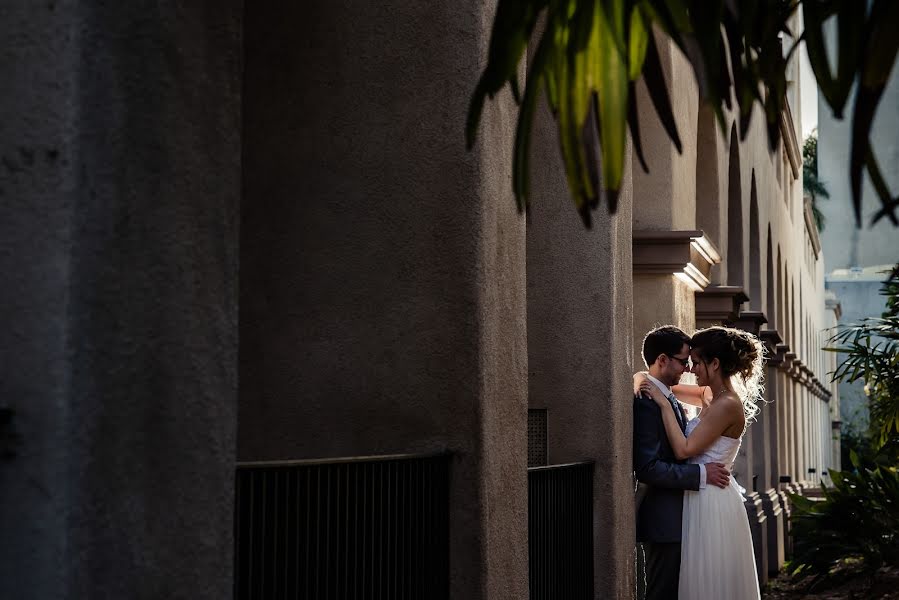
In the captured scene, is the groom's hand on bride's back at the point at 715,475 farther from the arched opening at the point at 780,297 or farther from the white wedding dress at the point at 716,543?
the arched opening at the point at 780,297

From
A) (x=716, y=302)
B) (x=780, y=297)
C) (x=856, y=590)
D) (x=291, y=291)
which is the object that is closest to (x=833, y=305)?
(x=780, y=297)

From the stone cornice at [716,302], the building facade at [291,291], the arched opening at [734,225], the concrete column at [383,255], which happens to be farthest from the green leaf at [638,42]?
the arched opening at [734,225]

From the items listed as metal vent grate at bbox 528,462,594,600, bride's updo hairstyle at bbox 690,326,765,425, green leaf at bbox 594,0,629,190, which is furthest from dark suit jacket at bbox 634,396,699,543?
green leaf at bbox 594,0,629,190

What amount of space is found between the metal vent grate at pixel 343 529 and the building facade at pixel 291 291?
28mm

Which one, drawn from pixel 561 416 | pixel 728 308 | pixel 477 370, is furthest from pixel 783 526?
pixel 477 370

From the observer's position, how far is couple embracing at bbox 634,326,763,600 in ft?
25.3

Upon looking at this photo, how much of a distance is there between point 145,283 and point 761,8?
5.07 feet

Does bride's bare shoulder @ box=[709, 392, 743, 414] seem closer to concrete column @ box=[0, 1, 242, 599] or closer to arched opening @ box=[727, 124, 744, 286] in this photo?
concrete column @ box=[0, 1, 242, 599]

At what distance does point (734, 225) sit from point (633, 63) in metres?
16.8

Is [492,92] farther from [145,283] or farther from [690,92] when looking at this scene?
[690,92]

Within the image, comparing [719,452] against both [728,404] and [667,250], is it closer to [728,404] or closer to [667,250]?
[728,404]

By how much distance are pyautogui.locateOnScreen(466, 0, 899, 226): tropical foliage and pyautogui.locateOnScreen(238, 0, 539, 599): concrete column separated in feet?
10.9

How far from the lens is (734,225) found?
60.6ft

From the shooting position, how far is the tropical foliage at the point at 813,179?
195 ft
